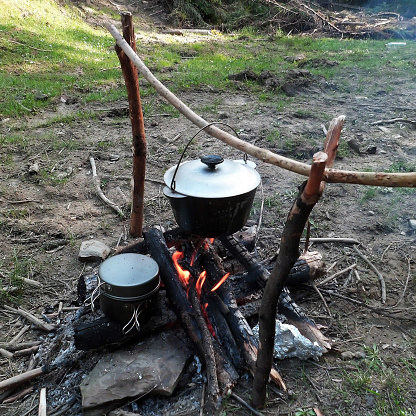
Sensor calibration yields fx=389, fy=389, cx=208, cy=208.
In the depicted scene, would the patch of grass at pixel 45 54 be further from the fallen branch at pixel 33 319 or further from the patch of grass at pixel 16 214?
the fallen branch at pixel 33 319

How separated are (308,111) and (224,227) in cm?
543

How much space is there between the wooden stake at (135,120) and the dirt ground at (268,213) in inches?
14.5

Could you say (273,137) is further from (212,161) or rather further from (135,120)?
Result: (212,161)

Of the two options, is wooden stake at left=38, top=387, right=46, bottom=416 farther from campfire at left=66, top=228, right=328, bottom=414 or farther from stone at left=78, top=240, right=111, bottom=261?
stone at left=78, top=240, right=111, bottom=261

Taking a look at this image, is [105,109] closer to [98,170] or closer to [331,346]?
[98,170]

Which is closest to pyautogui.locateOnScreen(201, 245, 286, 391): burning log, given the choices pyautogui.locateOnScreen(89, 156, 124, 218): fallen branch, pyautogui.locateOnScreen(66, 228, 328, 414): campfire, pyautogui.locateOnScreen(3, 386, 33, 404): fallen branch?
pyautogui.locateOnScreen(66, 228, 328, 414): campfire

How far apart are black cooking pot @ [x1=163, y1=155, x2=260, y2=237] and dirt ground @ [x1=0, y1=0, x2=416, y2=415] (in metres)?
0.94

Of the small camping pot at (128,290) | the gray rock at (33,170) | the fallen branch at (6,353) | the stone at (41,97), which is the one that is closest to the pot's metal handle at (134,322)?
the small camping pot at (128,290)

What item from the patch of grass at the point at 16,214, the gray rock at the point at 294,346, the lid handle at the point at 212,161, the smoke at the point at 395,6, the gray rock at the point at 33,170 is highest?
the smoke at the point at 395,6

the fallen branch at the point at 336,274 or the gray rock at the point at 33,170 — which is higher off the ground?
the fallen branch at the point at 336,274

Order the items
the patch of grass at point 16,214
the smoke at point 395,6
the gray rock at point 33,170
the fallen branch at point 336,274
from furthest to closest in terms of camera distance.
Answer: the smoke at point 395,6, the gray rock at point 33,170, the patch of grass at point 16,214, the fallen branch at point 336,274

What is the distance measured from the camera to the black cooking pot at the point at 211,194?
7.64 ft

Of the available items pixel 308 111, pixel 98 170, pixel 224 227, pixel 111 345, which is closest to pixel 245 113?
pixel 308 111

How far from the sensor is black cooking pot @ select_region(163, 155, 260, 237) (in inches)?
91.7
